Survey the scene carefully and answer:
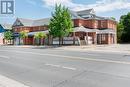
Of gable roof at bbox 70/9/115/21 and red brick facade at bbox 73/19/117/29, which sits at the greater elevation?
gable roof at bbox 70/9/115/21

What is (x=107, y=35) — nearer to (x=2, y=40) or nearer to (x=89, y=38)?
(x=89, y=38)

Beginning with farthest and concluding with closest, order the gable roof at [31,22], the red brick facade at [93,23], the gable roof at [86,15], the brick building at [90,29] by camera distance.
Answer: the gable roof at [31,22], the gable roof at [86,15], the red brick facade at [93,23], the brick building at [90,29]

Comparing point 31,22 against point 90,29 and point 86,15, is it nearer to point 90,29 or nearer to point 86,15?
point 86,15

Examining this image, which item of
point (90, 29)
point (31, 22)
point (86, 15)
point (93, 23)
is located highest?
point (86, 15)

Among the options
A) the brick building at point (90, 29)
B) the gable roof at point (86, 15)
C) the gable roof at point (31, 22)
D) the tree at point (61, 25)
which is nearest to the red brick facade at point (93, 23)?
the brick building at point (90, 29)

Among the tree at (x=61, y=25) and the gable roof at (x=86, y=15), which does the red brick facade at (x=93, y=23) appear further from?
the tree at (x=61, y=25)

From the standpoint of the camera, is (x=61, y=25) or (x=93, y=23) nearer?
(x=61, y=25)

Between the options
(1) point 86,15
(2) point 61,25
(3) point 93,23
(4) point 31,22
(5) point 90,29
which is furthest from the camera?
(4) point 31,22

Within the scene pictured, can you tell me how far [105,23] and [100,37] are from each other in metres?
3.94

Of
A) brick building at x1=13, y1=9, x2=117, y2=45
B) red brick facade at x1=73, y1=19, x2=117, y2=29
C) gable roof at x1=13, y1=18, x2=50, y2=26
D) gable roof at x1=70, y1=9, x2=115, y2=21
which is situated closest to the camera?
brick building at x1=13, y1=9, x2=117, y2=45

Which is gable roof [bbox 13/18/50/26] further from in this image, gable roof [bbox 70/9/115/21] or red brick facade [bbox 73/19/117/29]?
red brick facade [bbox 73/19/117/29]

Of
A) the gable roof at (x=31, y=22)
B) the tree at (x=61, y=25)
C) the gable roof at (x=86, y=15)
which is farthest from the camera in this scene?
the gable roof at (x=31, y=22)

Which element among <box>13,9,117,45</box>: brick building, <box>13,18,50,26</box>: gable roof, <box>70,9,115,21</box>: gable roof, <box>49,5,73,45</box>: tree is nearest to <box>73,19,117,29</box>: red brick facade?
<box>13,9,117,45</box>: brick building

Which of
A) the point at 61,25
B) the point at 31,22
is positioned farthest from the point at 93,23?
the point at 31,22
